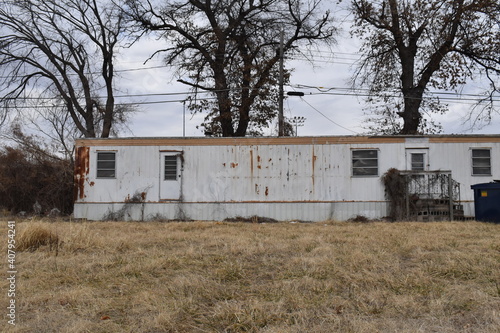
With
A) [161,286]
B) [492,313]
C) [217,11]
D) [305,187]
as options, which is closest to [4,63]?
[217,11]

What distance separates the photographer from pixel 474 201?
14.0 metres

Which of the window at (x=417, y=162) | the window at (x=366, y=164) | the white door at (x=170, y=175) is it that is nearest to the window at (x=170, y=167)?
the white door at (x=170, y=175)

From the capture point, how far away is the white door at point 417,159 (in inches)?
586

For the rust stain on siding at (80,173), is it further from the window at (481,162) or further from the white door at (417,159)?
the window at (481,162)

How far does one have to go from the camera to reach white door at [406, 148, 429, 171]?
14.9m

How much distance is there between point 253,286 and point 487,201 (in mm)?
10724

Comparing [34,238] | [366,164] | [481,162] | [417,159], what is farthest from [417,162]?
[34,238]

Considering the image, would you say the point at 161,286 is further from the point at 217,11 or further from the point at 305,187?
the point at 217,11

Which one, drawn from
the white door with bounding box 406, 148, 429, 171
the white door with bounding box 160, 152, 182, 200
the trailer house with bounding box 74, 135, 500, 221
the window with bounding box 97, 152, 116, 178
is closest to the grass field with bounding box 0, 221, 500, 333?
the trailer house with bounding box 74, 135, 500, 221

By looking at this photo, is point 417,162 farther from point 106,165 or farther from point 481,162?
point 106,165

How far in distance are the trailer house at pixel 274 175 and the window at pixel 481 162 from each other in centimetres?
3

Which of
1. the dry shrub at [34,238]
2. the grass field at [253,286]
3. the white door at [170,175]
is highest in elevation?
the white door at [170,175]

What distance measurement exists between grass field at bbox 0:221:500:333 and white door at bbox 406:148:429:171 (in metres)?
6.79

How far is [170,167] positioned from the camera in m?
15.5
